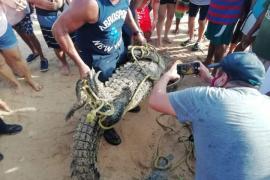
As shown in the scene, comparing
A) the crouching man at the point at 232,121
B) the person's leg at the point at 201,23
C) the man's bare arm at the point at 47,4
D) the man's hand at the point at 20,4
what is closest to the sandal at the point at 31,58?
the man's hand at the point at 20,4

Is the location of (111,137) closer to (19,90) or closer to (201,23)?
(19,90)

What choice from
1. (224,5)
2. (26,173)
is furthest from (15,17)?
(224,5)

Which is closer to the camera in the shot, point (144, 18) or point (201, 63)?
point (201, 63)

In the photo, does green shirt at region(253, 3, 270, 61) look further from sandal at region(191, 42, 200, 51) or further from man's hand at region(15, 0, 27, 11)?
man's hand at region(15, 0, 27, 11)

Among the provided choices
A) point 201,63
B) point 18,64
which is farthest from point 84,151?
point 18,64

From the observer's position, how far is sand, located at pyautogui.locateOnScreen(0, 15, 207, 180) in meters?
2.86

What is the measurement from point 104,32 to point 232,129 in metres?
1.57

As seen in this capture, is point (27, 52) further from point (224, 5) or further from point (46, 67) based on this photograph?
point (224, 5)

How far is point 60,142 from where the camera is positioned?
10.4ft

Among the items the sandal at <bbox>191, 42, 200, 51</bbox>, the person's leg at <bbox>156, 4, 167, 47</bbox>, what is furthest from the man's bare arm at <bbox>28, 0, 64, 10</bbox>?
the sandal at <bbox>191, 42, 200, 51</bbox>

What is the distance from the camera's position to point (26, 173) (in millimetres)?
2854

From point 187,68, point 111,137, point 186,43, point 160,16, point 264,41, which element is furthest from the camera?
point 186,43

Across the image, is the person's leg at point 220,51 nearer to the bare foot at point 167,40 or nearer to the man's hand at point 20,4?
the bare foot at point 167,40

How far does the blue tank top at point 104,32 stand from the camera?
2504 millimetres
